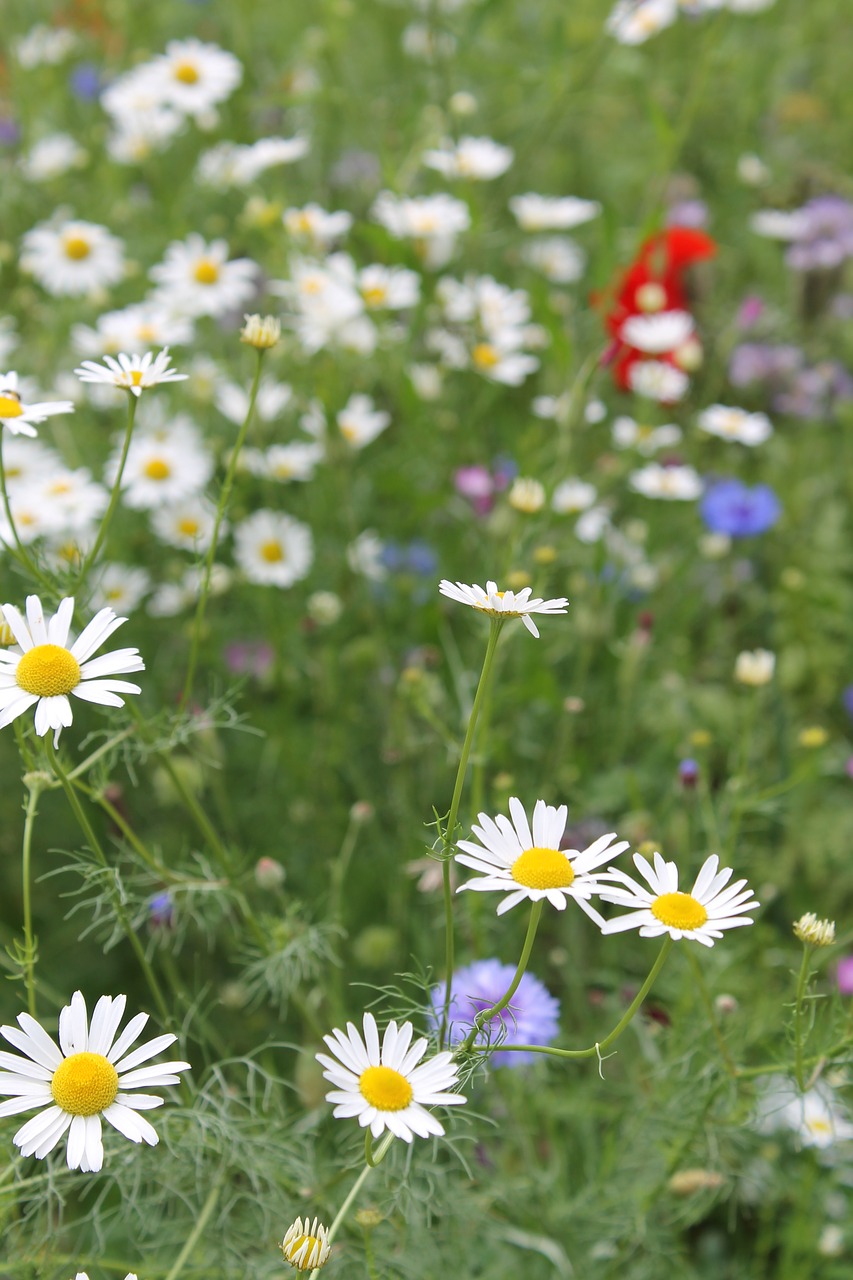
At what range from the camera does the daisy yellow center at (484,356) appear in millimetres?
1754

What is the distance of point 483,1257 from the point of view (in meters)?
1.14

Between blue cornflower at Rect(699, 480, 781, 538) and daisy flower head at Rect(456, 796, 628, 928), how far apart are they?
1098mm

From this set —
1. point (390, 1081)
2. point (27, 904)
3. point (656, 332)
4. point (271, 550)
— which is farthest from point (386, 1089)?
point (656, 332)

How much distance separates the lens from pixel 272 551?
1.62 metres

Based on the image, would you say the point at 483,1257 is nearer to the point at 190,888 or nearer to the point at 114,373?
the point at 190,888

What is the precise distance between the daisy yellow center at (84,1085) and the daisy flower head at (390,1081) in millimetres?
126

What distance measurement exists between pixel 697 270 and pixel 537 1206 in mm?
1781

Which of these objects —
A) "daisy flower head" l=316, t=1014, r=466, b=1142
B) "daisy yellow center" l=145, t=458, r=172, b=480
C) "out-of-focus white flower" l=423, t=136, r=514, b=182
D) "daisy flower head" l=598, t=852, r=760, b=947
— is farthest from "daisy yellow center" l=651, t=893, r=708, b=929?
"out-of-focus white flower" l=423, t=136, r=514, b=182

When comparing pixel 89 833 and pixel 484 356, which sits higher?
pixel 484 356

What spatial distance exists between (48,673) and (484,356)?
113 centimetres

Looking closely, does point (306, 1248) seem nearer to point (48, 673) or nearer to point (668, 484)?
point (48, 673)

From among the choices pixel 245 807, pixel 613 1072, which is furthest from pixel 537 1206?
pixel 245 807

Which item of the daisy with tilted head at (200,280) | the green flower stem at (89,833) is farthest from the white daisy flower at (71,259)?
the green flower stem at (89,833)

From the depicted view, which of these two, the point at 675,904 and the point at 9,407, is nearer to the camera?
the point at 675,904
